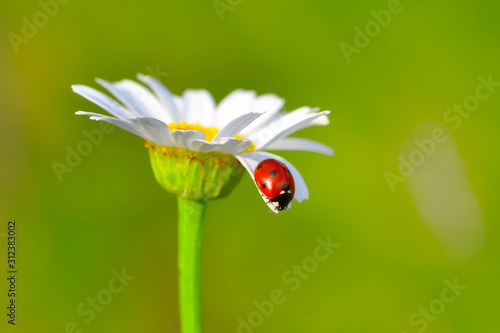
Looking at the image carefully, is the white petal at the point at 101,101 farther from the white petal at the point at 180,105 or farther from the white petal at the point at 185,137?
the white petal at the point at 180,105

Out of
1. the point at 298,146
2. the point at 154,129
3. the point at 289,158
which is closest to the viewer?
the point at 154,129

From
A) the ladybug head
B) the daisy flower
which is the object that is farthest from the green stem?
the ladybug head

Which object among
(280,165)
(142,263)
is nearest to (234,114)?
(280,165)

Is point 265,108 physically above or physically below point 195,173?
above

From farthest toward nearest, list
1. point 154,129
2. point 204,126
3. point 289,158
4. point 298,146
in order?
point 289,158 → point 204,126 → point 298,146 → point 154,129

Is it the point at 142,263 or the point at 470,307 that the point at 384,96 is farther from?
the point at 142,263

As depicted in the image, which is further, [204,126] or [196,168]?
[204,126]

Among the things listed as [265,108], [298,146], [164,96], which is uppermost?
[164,96]

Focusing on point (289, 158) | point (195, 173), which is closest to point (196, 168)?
point (195, 173)

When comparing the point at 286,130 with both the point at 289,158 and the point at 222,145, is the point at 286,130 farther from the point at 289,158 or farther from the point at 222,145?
the point at 289,158
